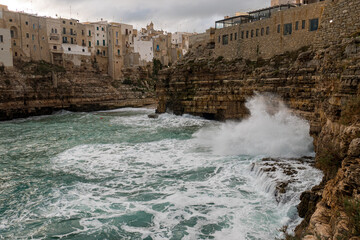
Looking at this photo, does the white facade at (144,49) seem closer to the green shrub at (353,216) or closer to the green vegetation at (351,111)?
the green vegetation at (351,111)

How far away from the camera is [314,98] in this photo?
2097cm

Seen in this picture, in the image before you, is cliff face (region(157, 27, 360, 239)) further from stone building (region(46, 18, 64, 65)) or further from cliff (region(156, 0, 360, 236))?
stone building (region(46, 18, 64, 65))

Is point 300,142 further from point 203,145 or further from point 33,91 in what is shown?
point 33,91

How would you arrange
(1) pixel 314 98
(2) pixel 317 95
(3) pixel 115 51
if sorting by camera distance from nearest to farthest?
1. (2) pixel 317 95
2. (1) pixel 314 98
3. (3) pixel 115 51

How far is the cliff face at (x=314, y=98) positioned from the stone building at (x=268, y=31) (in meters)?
1.10

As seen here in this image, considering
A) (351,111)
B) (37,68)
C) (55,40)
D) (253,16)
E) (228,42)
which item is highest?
(55,40)

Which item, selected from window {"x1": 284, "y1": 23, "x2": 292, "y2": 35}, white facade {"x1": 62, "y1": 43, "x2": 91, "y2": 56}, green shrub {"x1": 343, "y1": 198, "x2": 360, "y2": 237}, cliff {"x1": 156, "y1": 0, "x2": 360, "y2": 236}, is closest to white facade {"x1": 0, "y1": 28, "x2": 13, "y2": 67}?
white facade {"x1": 62, "y1": 43, "x2": 91, "y2": 56}

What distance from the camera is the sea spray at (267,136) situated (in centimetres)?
1759

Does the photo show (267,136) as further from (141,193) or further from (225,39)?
(225,39)

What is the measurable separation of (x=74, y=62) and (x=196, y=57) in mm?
27391

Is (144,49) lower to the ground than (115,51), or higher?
higher

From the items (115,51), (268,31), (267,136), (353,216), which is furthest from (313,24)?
(115,51)

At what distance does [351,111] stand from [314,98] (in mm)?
12545

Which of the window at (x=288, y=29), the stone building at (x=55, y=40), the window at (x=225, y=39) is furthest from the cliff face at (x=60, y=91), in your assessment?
the window at (x=288, y=29)
